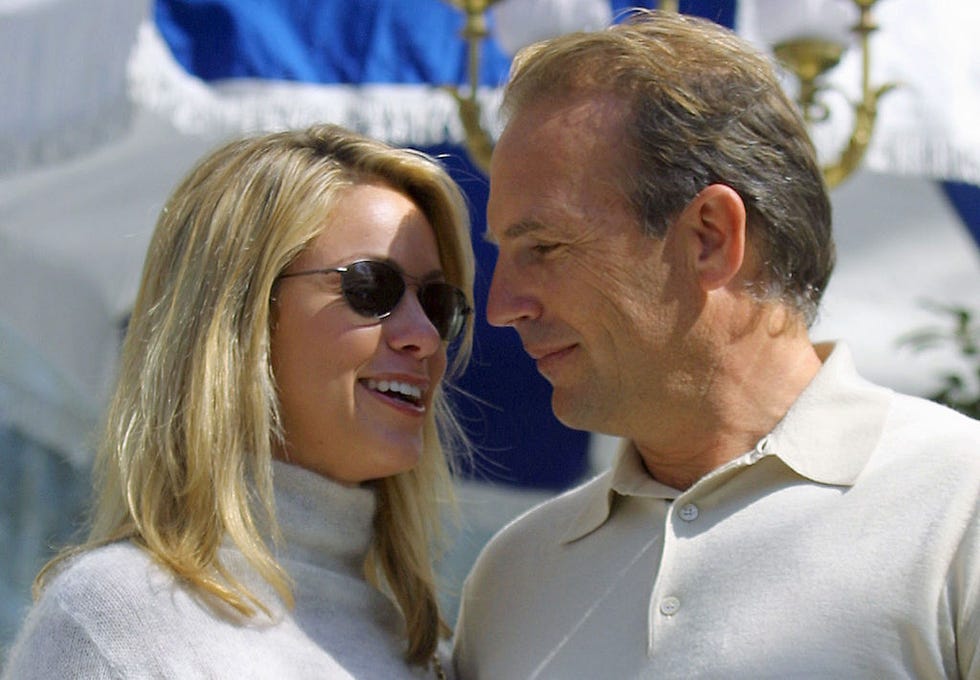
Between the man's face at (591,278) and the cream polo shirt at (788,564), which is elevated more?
the man's face at (591,278)

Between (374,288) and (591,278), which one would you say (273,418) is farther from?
(591,278)

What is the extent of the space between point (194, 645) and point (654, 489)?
2.31 feet

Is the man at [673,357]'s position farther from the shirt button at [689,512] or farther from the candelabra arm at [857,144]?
the candelabra arm at [857,144]

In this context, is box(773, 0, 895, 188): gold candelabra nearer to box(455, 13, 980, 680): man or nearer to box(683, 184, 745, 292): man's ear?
box(455, 13, 980, 680): man

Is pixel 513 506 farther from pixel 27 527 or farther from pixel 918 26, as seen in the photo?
pixel 918 26

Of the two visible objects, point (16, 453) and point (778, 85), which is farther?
point (16, 453)

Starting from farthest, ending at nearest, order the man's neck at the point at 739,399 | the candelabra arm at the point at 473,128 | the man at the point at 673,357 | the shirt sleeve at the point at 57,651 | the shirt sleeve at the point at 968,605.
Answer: the candelabra arm at the point at 473,128, the man's neck at the point at 739,399, the man at the point at 673,357, the shirt sleeve at the point at 57,651, the shirt sleeve at the point at 968,605

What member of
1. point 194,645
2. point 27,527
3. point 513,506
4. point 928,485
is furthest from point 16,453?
point 928,485

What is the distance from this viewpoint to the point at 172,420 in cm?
208

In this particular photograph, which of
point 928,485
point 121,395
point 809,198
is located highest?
point 809,198

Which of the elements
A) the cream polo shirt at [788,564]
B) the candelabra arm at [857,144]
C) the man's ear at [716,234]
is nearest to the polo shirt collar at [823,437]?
the cream polo shirt at [788,564]

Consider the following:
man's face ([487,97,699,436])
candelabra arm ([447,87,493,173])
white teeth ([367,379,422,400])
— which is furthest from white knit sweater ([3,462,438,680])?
candelabra arm ([447,87,493,173])

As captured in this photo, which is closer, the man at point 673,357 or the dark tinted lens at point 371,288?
the man at point 673,357

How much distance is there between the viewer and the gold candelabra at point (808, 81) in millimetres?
3303
